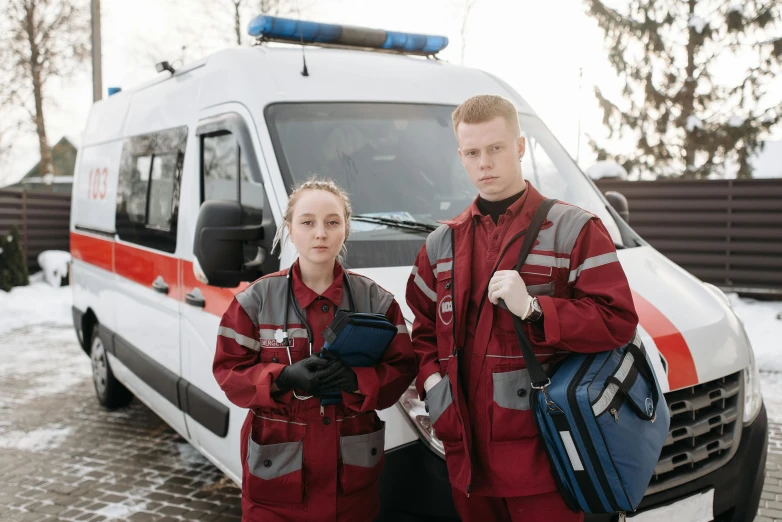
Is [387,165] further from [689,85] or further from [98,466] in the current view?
[689,85]

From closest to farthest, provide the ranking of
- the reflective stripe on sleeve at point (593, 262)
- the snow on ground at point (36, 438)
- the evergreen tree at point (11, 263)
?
1. the reflective stripe on sleeve at point (593, 262)
2. the snow on ground at point (36, 438)
3. the evergreen tree at point (11, 263)

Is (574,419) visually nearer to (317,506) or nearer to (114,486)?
(317,506)

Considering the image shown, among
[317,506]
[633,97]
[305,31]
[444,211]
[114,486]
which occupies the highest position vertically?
[633,97]

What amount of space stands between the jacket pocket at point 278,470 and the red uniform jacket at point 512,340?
1.52 ft

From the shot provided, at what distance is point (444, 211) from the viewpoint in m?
3.33

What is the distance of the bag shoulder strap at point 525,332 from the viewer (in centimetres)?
190

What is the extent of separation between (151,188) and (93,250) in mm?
1593

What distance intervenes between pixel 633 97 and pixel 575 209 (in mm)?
15211

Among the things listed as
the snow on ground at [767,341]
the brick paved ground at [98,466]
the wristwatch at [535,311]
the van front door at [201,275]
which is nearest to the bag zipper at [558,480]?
the wristwatch at [535,311]

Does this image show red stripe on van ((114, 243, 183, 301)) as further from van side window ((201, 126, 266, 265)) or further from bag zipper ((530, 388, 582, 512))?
bag zipper ((530, 388, 582, 512))

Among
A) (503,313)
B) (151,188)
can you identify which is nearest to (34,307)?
(151,188)

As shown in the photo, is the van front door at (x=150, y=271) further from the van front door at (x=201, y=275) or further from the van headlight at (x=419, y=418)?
the van headlight at (x=419, y=418)

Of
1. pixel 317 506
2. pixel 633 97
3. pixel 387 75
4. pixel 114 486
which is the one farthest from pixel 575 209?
pixel 633 97

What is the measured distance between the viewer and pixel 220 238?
290cm
